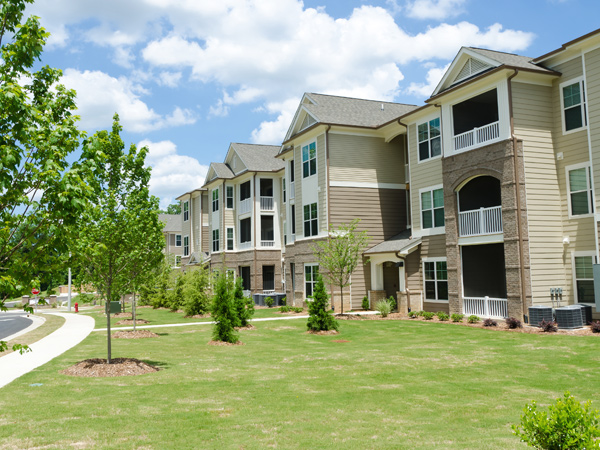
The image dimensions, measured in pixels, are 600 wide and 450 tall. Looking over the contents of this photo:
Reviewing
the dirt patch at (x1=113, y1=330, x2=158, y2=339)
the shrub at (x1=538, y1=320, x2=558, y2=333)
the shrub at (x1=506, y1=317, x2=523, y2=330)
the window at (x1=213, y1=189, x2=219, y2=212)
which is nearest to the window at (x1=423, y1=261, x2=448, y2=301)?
the shrub at (x1=506, y1=317, x2=523, y2=330)

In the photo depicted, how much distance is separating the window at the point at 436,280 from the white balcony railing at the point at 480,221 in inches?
98.7

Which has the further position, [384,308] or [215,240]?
[215,240]

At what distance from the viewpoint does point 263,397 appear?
9430 millimetres

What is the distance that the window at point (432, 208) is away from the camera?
25.7 m

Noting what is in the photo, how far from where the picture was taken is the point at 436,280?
2569 centimetres

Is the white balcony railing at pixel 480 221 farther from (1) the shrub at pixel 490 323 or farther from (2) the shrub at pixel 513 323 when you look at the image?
(2) the shrub at pixel 513 323

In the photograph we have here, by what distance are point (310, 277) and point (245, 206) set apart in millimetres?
13110

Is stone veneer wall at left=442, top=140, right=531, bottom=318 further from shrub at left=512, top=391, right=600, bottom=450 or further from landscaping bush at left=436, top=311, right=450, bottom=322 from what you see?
shrub at left=512, top=391, right=600, bottom=450

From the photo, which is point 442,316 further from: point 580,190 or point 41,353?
point 41,353

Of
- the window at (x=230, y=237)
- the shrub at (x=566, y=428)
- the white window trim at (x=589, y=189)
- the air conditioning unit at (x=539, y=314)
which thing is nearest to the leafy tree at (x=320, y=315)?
the air conditioning unit at (x=539, y=314)

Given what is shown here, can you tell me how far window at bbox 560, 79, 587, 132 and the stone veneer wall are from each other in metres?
2.30

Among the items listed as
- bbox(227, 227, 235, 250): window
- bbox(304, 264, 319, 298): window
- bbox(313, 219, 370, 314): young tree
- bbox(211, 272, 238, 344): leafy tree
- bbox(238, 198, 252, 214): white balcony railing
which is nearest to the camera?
bbox(211, 272, 238, 344): leafy tree

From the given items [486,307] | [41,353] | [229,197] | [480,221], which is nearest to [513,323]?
[486,307]

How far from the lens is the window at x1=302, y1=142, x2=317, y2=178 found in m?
31.7
